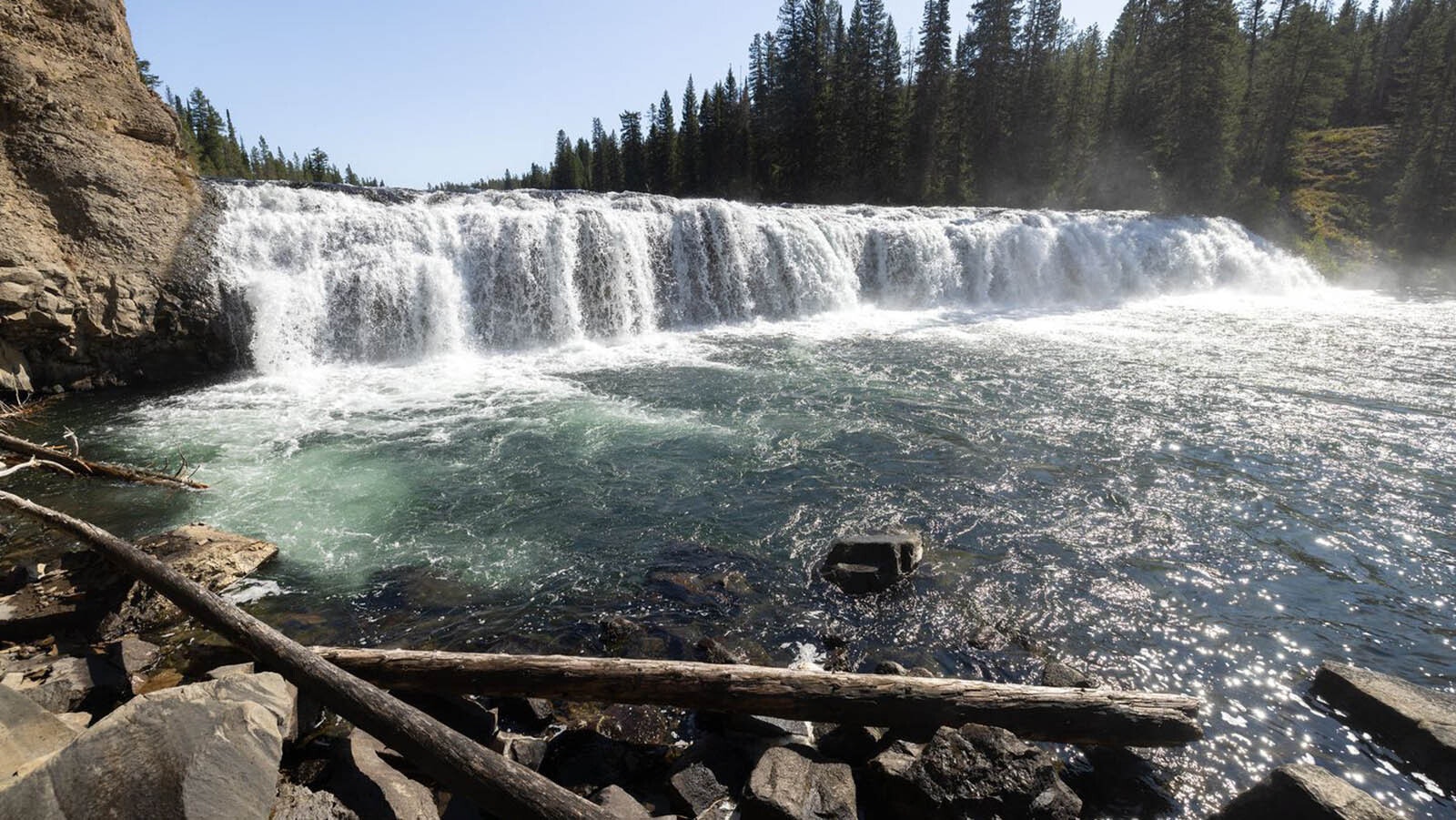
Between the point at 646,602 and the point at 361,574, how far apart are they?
121 inches

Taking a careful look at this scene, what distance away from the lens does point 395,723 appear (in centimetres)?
312

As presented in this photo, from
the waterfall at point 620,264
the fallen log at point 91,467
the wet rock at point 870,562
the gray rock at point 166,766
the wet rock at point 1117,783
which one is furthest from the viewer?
the waterfall at point 620,264

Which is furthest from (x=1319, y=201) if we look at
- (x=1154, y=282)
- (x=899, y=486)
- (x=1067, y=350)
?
(x=899, y=486)

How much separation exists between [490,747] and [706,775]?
1.38 meters

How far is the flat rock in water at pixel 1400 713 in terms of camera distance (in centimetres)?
385

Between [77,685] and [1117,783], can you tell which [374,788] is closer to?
[77,685]

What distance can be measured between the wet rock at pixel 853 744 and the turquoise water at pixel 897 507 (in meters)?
1.16

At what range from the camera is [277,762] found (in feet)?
9.33

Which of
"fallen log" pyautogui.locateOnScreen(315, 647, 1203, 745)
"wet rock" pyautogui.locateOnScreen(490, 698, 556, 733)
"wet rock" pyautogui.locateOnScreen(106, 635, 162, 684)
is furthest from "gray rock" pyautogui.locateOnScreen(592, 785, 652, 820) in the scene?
"wet rock" pyautogui.locateOnScreen(106, 635, 162, 684)

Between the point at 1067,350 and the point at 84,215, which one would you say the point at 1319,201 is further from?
the point at 84,215

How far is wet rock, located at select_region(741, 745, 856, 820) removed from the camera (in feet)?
10.4

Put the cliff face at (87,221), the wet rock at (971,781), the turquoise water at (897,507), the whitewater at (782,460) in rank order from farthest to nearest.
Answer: the cliff face at (87,221) → the whitewater at (782,460) → the turquoise water at (897,507) → the wet rock at (971,781)

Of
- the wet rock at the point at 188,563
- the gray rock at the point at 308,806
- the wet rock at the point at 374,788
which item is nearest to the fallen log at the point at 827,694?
the wet rock at the point at 374,788

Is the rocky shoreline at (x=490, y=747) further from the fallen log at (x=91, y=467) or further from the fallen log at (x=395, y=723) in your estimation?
the fallen log at (x=91, y=467)
